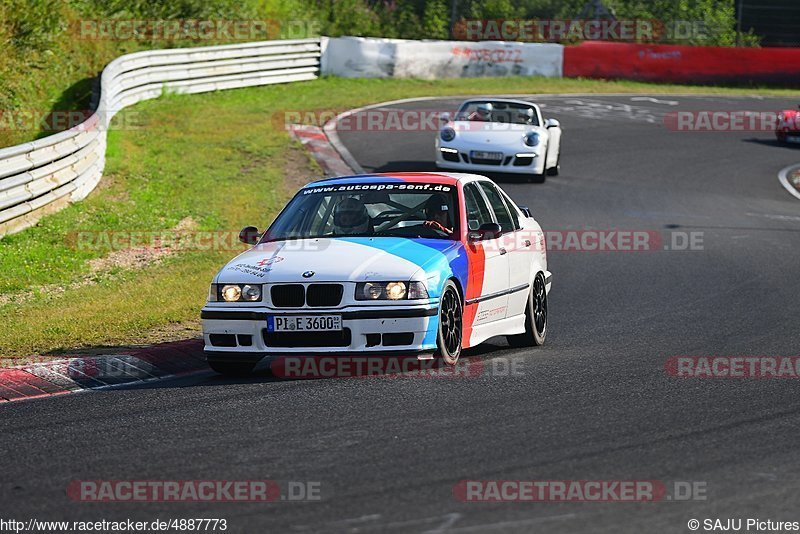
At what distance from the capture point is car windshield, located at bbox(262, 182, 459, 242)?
30.5 feet

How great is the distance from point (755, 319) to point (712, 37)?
3607cm

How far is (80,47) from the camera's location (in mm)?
25719

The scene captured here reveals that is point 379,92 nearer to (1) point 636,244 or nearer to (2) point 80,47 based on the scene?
(2) point 80,47

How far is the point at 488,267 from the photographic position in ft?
30.8

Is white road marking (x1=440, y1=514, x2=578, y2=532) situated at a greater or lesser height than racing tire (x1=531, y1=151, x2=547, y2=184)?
greater

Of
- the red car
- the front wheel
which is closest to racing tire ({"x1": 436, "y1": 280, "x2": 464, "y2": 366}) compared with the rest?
the front wheel

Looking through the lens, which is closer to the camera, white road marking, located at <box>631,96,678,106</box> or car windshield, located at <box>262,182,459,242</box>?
car windshield, located at <box>262,182,459,242</box>

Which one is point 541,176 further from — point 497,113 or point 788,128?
point 788,128

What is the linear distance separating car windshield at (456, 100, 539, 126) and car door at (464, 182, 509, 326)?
1142 cm

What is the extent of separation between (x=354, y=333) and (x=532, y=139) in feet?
43.1

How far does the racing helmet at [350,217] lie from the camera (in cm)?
931

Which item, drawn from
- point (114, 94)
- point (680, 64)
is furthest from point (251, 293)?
point (680, 64)

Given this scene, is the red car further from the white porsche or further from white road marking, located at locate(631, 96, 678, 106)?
the white porsche

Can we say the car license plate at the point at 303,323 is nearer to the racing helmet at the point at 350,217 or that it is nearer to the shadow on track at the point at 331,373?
the shadow on track at the point at 331,373
